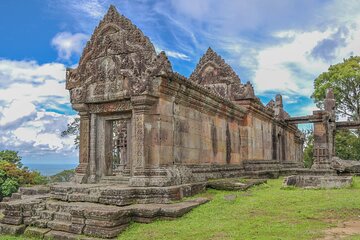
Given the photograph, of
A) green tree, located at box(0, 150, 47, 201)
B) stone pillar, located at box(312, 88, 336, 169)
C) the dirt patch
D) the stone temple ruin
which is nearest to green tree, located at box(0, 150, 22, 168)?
green tree, located at box(0, 150, 47, 201)

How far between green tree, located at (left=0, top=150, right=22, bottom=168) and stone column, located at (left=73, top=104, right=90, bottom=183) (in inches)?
752

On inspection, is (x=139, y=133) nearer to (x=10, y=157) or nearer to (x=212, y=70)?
(x=212, y=70)

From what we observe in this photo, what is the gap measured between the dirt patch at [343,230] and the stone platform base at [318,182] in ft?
16.1

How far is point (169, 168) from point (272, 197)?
2.60 metres

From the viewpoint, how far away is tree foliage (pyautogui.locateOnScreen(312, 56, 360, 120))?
3444 cm

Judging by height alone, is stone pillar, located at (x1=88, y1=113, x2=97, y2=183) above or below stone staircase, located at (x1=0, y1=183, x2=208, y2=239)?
above

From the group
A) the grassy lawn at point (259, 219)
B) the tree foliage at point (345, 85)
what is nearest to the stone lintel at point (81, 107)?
the grassy lawn at point (259, 219)

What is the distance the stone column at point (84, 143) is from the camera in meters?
10.4

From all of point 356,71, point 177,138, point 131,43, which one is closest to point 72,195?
point 177,138

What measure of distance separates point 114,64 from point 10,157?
21.6 meters

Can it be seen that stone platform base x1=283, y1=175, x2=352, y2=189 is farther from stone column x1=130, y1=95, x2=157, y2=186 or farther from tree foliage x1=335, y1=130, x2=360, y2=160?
tree foliage x1=335, y1=130, x2=360, y2=160

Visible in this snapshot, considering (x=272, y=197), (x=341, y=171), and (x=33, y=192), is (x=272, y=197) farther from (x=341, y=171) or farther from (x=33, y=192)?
(x=341, y=171)

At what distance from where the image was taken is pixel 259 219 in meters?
7.02

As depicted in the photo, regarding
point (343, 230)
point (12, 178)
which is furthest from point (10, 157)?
point (343, 230)
